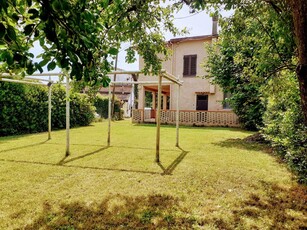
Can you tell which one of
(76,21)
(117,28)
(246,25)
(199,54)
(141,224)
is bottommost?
(141,224)

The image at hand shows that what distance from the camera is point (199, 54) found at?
19.4 m

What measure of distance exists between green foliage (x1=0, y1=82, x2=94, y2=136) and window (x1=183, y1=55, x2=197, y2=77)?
33.6 feet

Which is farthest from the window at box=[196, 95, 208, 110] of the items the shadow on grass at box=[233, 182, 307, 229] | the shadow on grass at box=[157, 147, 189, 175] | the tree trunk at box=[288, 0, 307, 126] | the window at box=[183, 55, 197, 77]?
the tree trunk at box=[288, 0, 307, 126]

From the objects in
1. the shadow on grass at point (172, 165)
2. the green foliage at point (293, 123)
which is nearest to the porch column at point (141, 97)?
the shadow on grass at point (172, 165)

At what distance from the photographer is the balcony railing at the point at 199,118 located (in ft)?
58.4

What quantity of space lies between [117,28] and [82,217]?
2.98m

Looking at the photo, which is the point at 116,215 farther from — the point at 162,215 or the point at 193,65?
the point at 193,65

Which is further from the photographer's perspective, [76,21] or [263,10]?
[263,10]

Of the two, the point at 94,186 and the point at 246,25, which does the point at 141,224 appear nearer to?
the point at 94,186

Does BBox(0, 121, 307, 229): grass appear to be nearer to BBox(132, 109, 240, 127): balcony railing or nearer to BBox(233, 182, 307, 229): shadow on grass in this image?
BBox(233, 182, 307, 229): shadow on grass

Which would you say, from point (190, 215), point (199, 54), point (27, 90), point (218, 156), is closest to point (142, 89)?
point (199, 54)

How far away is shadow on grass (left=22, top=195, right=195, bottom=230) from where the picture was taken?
2961mm

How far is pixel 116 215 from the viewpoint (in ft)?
10.7

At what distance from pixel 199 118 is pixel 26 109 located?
1220 cm
